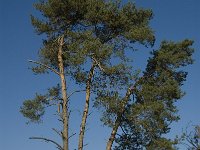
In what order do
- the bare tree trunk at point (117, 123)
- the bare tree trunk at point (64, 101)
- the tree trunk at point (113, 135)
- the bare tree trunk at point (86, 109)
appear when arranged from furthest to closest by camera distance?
the tree trunk at point (113, 135), the bare tree trunk at point (117, 123), the bare tree trunk at point (86, 109), the bare tree trunk at point (64, 101)

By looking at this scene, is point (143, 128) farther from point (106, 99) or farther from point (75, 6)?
point (75, 6)

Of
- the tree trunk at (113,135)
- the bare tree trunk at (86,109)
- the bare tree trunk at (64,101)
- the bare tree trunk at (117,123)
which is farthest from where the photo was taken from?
the tree trunk at (113,135)

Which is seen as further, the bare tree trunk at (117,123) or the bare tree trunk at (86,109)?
the bare tree trunk at (117,123)

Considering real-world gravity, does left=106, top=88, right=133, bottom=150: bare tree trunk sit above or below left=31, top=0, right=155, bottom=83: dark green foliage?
below

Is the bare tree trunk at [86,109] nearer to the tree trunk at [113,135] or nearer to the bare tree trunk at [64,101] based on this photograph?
the bare tree trunk at [64,101]

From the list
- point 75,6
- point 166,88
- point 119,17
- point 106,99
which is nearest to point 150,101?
point 166,88

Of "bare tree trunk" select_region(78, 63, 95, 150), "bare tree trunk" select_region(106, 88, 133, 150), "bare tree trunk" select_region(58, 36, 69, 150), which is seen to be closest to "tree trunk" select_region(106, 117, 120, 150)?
"bare tree trunk" select_region(106, 88, 133, 150)

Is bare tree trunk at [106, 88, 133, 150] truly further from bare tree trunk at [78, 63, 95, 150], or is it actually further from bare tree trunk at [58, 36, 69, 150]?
bare tree trunk at [58, 36, 69, 150]

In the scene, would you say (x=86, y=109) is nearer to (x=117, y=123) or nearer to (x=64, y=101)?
(x=64, y=101)

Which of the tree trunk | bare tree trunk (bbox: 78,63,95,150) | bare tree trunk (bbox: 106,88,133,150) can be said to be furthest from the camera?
the tree trunk

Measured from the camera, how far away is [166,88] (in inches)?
960

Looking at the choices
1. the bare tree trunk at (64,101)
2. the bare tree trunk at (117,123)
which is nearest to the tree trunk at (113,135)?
the bare tree trunk at (117,123)

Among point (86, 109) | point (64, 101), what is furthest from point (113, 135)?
point (64, 101)

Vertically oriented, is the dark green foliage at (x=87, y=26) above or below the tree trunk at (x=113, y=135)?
above
